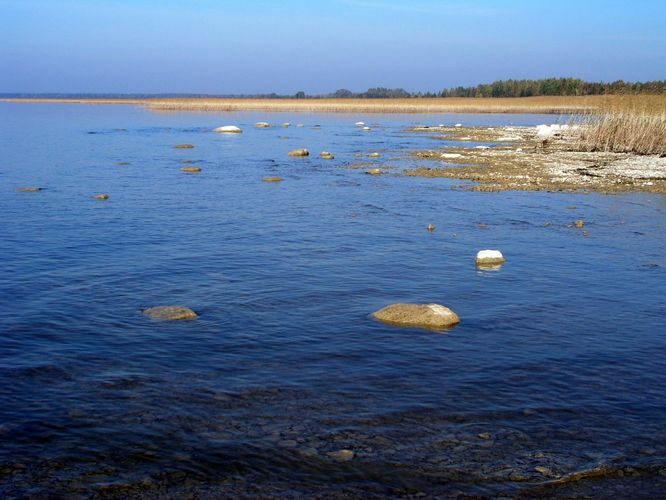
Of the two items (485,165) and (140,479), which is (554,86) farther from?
(140,479)

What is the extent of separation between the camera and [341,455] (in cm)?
736

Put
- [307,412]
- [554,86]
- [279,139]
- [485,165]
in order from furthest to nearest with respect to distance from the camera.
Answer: [554,86]
[279,139]
[485,165]
[307,412]

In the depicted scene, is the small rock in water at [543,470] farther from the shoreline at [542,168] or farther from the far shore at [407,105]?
the far shore at [407,105]

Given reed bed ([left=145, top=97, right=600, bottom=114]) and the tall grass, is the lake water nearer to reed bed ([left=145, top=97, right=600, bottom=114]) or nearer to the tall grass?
the tall grass

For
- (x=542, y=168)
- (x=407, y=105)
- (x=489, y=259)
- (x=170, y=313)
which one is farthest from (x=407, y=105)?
(x=170, y=313)

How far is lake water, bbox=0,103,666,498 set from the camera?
7137 millimetres

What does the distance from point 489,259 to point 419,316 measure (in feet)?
15.2

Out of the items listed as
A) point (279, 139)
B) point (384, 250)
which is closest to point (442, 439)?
point (384, 250)

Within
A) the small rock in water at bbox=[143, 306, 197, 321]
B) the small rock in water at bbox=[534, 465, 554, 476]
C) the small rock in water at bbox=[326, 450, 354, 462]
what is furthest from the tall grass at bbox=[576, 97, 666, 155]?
the small rock in water at bbox=[326, 450, 354, 462]

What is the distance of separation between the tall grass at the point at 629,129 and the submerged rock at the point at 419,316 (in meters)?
29.1

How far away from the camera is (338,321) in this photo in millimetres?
12047

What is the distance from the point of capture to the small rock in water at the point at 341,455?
7.27 meters

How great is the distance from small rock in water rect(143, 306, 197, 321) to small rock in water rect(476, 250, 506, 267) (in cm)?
677

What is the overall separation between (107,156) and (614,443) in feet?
116
